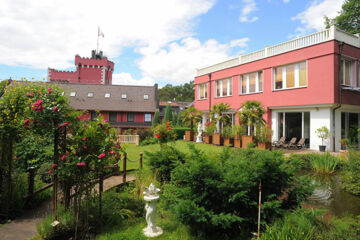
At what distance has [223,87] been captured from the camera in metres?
21.5

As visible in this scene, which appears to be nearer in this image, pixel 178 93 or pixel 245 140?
pixel 245 140

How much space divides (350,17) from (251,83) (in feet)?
55.0

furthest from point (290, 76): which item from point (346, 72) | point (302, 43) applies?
point (346, 72)

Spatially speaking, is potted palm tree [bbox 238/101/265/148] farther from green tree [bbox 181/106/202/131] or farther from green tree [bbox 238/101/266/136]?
green tree [bbox 181/106/202/131]

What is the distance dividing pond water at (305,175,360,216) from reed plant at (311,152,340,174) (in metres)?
1.13

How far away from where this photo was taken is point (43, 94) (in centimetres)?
416

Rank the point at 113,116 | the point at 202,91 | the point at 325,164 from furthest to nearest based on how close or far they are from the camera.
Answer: the point at 113,116 → the point at 202,91 → the point at 325,164

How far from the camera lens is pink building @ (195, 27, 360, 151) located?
13.3 metres

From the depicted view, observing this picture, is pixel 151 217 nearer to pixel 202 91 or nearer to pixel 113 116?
pixel 202 91

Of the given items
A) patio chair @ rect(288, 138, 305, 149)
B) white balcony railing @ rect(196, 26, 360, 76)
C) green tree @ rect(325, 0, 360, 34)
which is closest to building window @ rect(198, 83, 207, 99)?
white balcony railing @ rect(196, 26, 360, 76)

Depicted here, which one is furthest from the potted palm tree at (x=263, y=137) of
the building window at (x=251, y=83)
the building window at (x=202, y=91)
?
the building window at (x=202, y=91)

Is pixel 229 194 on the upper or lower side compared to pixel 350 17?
lower

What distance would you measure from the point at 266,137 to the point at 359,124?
7432 mm

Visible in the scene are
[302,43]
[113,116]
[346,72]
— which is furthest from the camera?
[113,116]
